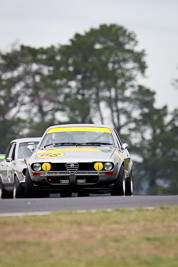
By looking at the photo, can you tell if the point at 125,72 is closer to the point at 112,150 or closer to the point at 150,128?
the point at 150,128

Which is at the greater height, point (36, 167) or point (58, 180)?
point (36, 167)

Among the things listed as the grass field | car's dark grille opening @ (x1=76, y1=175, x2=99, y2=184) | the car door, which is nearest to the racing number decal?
car's dark grille opening @ (x1=76, y1=175, x2=99, y2=184)

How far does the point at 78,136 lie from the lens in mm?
18938

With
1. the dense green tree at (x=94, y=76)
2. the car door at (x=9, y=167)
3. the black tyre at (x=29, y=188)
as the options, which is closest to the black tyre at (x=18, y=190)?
the car door at (x=9, y=167)

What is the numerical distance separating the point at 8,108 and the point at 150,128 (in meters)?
13.3

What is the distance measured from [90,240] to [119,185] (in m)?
8.02

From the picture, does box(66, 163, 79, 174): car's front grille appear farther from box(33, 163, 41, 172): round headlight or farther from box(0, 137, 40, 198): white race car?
box(0, 137, 40, 198): white race car

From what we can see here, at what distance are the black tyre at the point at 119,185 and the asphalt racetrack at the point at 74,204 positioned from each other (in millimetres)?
638

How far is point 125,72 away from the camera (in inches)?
3179

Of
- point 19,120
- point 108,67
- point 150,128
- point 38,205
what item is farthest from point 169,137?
point 38,205

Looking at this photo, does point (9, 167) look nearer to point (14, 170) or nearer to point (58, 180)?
point (14, 170)

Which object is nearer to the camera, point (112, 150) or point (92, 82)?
point (112, 150)

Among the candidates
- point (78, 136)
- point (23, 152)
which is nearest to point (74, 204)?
point (78, 136)

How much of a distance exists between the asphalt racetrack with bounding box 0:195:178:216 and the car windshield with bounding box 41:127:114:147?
81.8 inches
